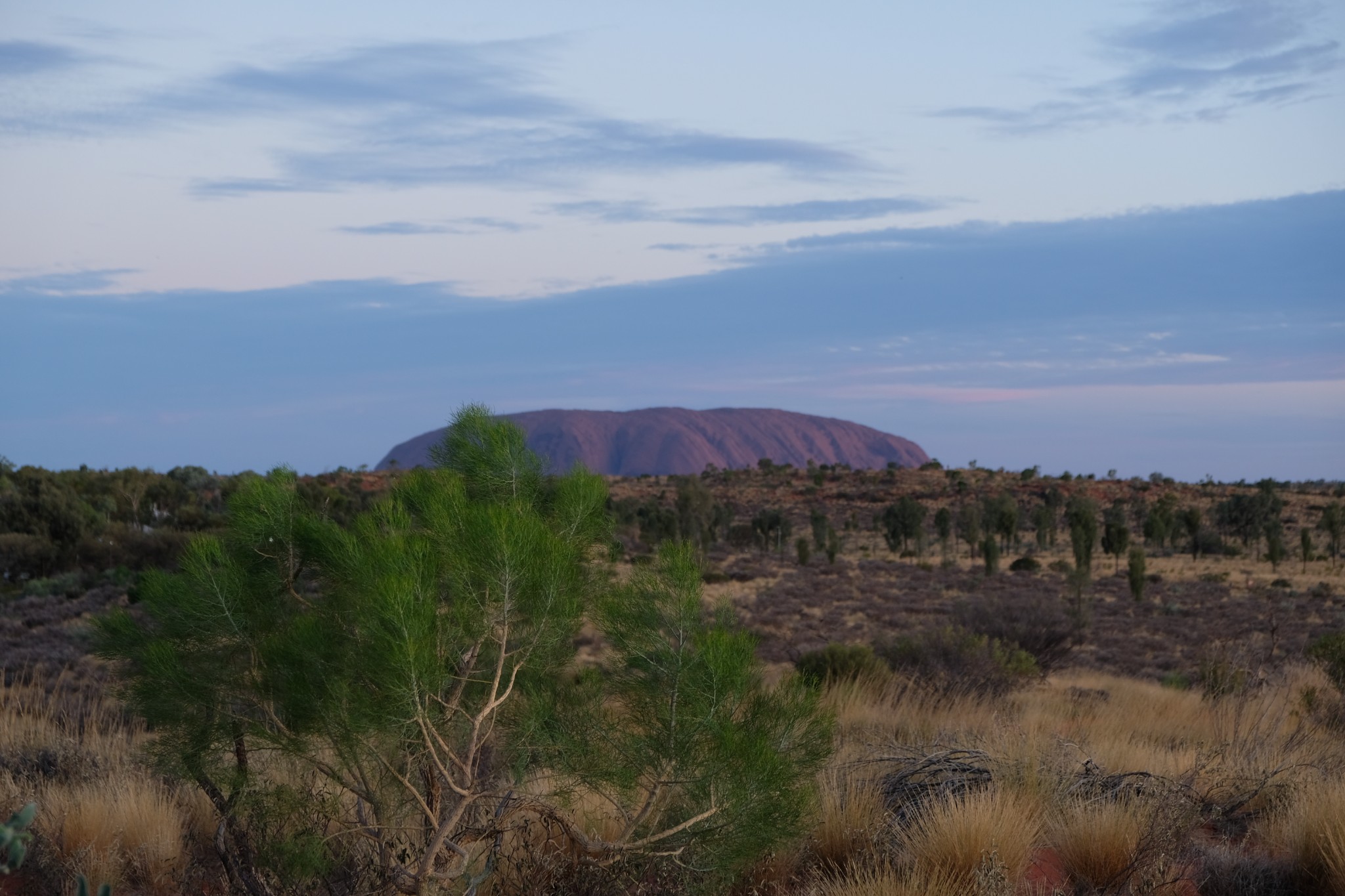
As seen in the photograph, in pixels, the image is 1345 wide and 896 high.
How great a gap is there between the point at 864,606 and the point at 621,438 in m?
134

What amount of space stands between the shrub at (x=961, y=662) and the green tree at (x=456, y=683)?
830 centimetres

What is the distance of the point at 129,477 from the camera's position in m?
43.8

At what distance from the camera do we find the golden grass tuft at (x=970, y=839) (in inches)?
196

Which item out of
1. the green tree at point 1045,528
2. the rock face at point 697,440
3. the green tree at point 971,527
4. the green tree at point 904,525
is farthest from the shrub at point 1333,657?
the rock face at point 697,440

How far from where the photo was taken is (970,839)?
16.6ft

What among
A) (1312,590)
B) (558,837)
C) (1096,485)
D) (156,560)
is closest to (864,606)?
(1312,590)

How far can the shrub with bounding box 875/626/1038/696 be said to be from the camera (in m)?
12.7

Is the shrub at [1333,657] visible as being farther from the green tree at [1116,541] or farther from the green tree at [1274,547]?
the green tree at [1274,547]

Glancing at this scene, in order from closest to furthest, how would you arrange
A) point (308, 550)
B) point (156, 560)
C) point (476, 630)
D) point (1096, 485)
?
point (476, 630), point (308, 550), point (156, 560), point (1096, 485)

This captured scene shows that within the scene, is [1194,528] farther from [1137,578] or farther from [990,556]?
[1137,578]

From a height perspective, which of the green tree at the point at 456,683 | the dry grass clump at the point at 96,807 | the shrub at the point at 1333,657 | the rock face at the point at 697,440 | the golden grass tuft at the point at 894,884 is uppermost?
the rock face at the point at 697,440

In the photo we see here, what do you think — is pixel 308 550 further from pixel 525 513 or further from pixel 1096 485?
pixel 1096 485

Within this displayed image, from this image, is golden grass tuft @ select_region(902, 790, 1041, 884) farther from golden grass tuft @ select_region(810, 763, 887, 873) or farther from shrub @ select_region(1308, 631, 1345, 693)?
shrub @ select_region(1308, 631, 1345, 693)

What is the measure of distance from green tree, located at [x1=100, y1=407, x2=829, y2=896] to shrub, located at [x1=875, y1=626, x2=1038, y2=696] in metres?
8.30
